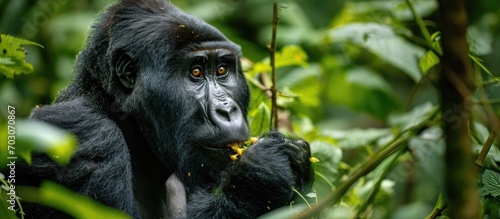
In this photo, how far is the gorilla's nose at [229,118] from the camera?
346 centimetres

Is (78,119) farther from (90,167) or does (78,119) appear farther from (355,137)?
(355,137)

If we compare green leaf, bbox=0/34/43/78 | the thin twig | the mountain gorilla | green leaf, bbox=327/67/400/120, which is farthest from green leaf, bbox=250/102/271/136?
green leaf, bbox=327/67/400/120

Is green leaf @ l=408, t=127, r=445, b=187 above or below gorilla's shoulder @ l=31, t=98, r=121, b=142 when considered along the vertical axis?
below

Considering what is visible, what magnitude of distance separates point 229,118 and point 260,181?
47cm

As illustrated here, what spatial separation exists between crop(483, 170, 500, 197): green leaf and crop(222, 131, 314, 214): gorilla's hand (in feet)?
2.72

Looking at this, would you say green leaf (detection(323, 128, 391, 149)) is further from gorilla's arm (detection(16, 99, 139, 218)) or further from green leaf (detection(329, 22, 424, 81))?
gorilla's arm (detection(16, 99, 139, 218))

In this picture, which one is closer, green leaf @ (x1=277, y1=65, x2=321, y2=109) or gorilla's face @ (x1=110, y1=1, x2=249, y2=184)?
gorilla's face @ (x1=110, y1=1, x2=249, y2=184)

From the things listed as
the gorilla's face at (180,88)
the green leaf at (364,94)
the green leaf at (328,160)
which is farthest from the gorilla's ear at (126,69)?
the green leaf at (364,94)

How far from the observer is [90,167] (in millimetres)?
3258

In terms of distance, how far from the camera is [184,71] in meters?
3.77

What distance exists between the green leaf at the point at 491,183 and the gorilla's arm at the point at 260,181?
845mm

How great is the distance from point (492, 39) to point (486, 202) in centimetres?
332

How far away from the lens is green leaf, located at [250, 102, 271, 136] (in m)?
4.16

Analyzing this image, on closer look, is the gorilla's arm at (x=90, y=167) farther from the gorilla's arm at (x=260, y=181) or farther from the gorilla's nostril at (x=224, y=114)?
the gorilla's nostril at (x=224, y=114)
